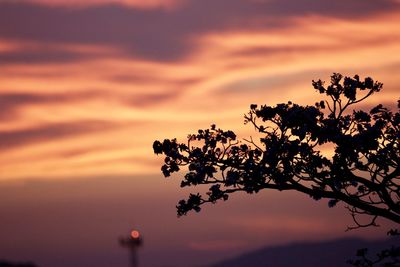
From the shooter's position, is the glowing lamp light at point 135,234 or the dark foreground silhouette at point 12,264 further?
the dark foreground silhouette at point 12,264

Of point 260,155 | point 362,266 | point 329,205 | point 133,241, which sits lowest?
point 362,266

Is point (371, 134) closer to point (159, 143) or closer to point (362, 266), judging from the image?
point (362, 266)

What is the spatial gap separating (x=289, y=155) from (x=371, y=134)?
299 centimetres

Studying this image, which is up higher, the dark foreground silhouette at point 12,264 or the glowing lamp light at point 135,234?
the dark foreground silhouette at point 12,264

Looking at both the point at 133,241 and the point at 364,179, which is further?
the point at 133,241

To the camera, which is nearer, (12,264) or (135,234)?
(135,234)

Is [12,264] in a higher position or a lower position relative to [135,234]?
higher

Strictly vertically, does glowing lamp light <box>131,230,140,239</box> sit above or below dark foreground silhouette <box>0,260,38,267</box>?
below

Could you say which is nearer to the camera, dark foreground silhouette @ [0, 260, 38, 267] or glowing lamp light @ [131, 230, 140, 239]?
glowing lamp light @ [131, 230, 140, 239]

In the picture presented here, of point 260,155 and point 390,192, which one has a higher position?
point 260,155

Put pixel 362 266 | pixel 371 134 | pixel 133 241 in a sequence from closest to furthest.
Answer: pixel 371 134, pixel 362 266, pixel 133 241

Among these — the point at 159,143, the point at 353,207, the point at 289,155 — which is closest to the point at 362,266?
the point at 353,207

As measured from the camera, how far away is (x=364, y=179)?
3153cm

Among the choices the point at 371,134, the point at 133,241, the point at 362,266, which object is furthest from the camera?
the point at 133,241
